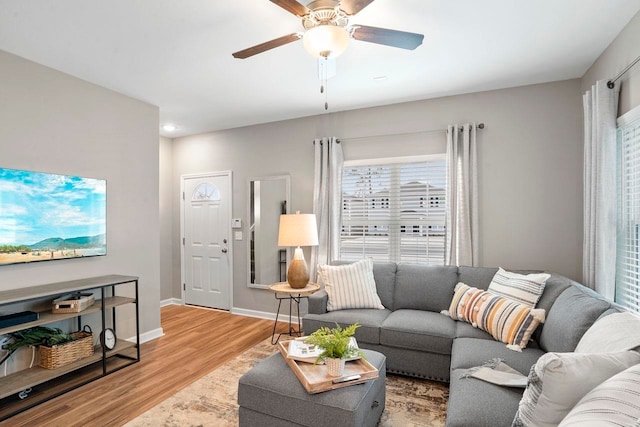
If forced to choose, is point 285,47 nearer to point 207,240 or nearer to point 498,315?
point 498,315

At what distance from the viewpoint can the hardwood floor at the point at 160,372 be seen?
2314mm

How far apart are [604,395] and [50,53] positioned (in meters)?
3.82

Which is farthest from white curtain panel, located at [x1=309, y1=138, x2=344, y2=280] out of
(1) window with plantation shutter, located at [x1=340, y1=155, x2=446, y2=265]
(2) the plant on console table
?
(2) the plant on console table

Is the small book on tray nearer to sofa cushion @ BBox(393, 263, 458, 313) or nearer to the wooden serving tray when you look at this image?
the wooden serving tray

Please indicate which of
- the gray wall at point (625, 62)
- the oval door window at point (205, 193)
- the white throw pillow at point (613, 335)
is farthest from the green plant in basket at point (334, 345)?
the oval door window at point (205, 193)

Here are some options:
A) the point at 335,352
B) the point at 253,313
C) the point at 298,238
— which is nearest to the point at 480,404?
the point at 335,352

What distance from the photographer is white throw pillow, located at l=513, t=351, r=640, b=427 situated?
44.8 inches

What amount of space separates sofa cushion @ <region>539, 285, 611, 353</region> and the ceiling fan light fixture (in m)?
2.05

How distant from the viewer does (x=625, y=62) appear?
228 centimetres

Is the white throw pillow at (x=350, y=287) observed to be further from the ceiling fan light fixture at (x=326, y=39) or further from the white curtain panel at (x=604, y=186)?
the ceiling fan light fixture at (x=326, y=39)

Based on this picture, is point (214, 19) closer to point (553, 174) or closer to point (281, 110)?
point (281, 110)

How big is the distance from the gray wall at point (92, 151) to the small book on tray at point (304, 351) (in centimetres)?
227

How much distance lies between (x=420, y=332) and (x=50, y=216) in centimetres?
323

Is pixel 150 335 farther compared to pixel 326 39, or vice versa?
pixel 150 335
